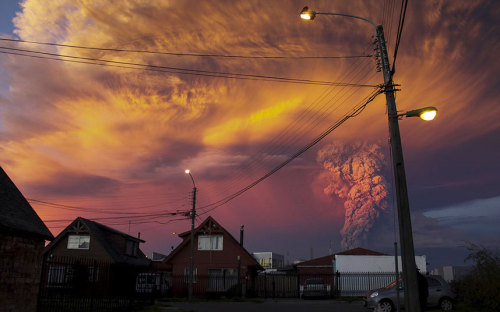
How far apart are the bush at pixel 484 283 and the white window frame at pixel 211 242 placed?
2706 centimetres

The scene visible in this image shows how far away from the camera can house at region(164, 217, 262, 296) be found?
39.2 meters

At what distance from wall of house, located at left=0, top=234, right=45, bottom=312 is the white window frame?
25.2m

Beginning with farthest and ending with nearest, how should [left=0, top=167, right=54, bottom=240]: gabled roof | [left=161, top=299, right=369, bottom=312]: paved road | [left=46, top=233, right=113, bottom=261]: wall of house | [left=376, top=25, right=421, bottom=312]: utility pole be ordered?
[left=46, top=233, right=113, bottom=261]: wall of house
[left=161, top=299, right=369, bottom=312]: paved road
[left=0, top=167, right=54, bottom=240]: gabled roof
[left=376, top=25, right=421, bottom=312]: utility pole

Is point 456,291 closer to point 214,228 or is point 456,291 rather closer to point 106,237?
point 214,228

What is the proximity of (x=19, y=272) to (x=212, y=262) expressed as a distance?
2673 centimetres

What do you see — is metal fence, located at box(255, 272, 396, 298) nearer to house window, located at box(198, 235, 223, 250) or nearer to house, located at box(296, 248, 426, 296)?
house, located at box(296, 248, 426, 296)

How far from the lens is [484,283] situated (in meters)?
16.0

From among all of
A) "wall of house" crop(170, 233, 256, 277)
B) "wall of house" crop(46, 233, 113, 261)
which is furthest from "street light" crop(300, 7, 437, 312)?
"wall of house" crop(46, 233, 113, 261)

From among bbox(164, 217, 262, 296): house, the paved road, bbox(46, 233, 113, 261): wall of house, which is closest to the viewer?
the paved road

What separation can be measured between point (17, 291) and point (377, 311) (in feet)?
50.0

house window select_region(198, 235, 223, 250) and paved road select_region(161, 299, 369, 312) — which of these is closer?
paved road select_region(161, 299, 369, 312)

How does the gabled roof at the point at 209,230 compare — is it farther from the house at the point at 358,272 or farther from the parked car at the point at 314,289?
the house at the point at 358,272

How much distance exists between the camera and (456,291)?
67.5 ft

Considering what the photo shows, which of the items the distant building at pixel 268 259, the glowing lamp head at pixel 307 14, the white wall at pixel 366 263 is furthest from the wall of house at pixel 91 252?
the distant building at pixel 268 259
